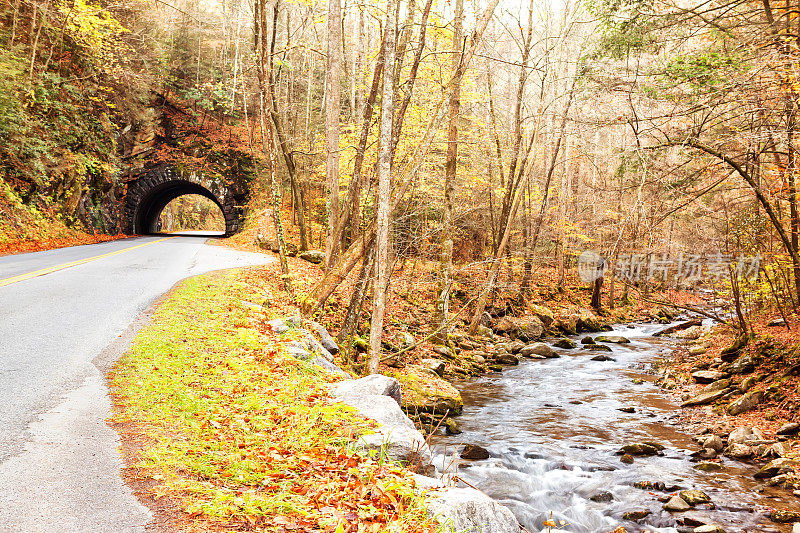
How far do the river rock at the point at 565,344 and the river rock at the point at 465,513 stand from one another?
15162 mm

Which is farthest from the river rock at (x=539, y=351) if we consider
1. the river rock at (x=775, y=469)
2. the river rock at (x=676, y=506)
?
the river rock at (x=676, y=506)

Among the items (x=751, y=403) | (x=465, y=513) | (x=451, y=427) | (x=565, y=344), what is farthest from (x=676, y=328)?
(x=465, y=513)

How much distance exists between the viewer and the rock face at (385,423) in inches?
188

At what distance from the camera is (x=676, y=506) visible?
670 centimetres

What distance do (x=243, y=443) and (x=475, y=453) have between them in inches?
203

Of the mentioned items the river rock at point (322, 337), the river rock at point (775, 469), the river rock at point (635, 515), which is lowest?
the river rock at point (635, 515)

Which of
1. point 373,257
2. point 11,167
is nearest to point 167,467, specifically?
point 373,257

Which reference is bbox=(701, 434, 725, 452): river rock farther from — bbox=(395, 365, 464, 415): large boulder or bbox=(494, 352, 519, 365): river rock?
bbox=(494, 352, 519, 365): river rock

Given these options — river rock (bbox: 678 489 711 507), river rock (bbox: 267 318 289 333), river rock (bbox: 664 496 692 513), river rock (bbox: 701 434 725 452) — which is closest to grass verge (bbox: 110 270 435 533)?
river rock (bbox: 267 318 289 333)

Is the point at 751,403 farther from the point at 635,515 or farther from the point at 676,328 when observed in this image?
the point at 676,328

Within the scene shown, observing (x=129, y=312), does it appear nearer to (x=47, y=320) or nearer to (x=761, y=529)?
(x=47, y=320)

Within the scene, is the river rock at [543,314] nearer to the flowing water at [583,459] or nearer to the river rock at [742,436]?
the flowing water at [583,459]

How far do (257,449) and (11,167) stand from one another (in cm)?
1971

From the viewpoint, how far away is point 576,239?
26594mm
